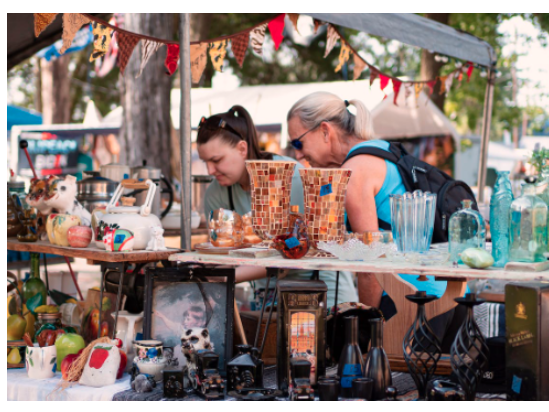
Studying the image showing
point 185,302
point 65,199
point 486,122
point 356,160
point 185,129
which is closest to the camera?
point 185,302

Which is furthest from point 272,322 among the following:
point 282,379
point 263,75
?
point 263,75

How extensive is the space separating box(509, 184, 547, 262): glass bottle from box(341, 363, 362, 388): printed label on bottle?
25.8 inches

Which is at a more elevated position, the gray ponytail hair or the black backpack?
the gray ponytail hair

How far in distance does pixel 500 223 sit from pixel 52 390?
179cm

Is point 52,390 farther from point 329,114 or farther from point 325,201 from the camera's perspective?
point 329,114

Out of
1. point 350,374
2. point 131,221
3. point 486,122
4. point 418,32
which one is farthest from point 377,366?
point 486,122

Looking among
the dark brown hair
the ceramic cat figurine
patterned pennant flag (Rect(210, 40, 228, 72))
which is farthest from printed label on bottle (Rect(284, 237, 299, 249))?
patterned pennant flag (Rect(210, 40, 228, 72))

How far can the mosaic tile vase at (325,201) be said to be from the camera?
8.27ft

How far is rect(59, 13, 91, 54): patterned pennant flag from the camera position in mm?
2906

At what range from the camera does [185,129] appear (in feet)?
9.50

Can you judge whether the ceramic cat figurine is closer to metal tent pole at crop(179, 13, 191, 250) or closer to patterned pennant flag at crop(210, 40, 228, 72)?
metal tent pole at crop(179, 13, 191, 250)

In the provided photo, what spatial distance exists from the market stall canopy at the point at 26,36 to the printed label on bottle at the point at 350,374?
3.02 meters

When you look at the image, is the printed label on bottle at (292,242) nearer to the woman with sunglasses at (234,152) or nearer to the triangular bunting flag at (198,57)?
the woman with sunglasses at (234,152)

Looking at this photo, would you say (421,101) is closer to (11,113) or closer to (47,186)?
(11,113)
